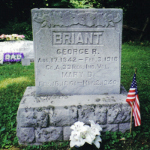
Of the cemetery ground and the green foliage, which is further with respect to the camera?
the green foliage

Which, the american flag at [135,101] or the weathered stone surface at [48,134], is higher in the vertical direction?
the american flag at [135,101]

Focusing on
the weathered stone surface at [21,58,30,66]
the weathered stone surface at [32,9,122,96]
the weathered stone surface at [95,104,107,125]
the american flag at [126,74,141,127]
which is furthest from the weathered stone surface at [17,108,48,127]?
the weathered stone surface at [21,58,30,66]

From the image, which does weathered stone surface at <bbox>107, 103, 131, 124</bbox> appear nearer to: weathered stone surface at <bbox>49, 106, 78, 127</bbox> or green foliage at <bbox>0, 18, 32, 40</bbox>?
weathered stone surface at <bbox>49, 106, 78, 127</bbox>

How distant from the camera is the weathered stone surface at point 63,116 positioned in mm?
2748

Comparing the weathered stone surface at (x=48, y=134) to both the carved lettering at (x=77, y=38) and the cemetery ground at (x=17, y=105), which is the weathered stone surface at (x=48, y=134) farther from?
the carved lettering at (x=77, y=38)

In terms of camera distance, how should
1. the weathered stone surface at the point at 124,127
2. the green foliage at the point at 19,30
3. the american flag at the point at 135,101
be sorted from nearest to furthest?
the american flag at the point at 135,101 → the weathered stone surface at the point at 124,127 → the green foliage at the point at 19,30

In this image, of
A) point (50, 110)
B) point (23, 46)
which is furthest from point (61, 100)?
point (23, 46)

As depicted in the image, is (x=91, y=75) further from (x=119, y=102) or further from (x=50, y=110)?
(x=50, y=110)

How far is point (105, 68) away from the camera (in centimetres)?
310

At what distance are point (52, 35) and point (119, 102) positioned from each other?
4.73 feet

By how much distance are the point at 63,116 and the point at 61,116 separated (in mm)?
29

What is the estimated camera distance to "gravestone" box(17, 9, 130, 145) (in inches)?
109

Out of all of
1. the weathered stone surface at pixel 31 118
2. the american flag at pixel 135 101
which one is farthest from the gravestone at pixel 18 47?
the american flag at pixel 135 101

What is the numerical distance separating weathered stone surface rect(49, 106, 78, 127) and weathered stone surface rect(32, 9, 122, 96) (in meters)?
0.45
